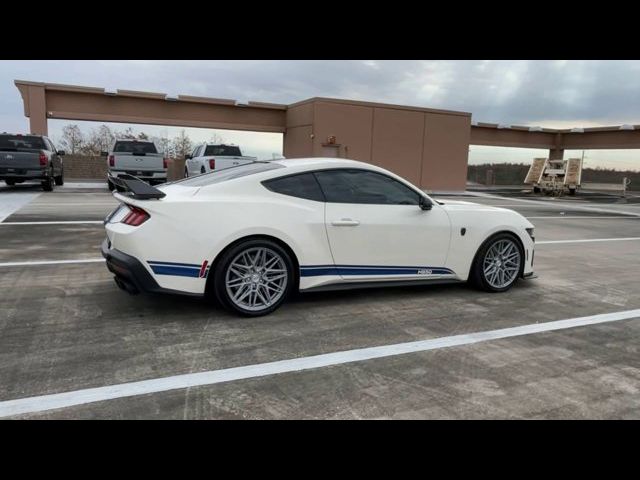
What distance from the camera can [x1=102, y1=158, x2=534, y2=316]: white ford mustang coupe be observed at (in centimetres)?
425

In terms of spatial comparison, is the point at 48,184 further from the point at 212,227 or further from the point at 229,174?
the point at 212,227

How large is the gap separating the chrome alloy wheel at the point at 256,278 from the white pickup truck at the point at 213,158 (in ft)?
40.7

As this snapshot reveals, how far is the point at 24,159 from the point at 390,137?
16264 mm

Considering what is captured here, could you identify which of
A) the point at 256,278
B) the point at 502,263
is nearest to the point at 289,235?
the point at 256,278

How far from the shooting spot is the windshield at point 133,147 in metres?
17.9

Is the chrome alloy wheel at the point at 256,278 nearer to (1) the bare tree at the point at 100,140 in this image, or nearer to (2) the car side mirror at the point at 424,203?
(2) the car side mirror at the point at 424,203

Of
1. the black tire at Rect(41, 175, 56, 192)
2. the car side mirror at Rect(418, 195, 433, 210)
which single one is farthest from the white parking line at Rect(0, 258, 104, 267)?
the black tire at Rect(41, 175, 56, 192)

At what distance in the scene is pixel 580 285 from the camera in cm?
641

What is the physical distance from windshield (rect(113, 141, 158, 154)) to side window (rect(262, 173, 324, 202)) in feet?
47.4

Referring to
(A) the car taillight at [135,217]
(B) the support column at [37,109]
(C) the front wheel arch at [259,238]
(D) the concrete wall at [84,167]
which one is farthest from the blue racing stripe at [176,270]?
(D) the concrete wall at [84,167]
